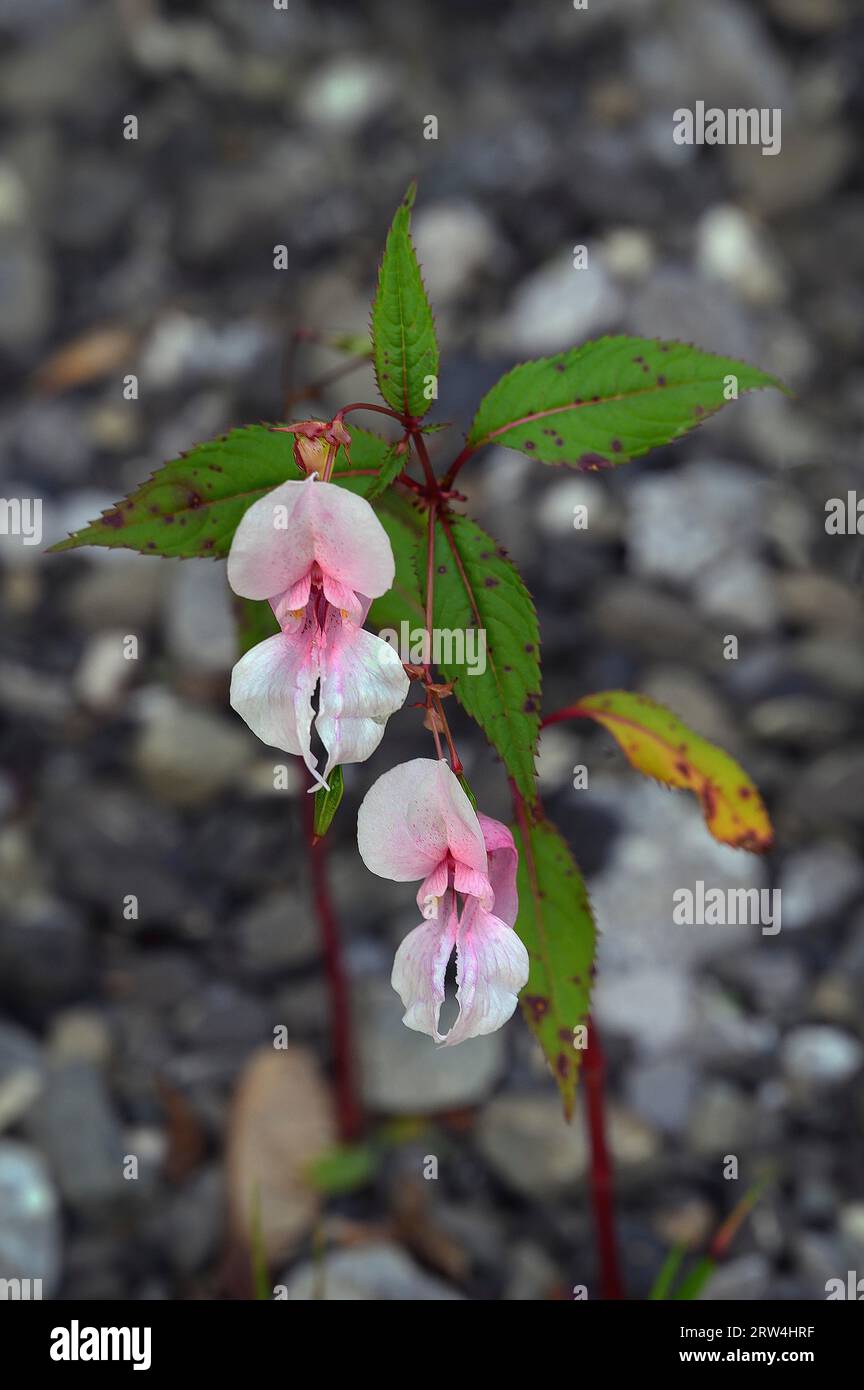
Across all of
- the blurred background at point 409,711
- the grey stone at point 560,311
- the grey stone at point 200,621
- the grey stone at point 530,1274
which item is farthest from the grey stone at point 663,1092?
the grey stone at point 560,311

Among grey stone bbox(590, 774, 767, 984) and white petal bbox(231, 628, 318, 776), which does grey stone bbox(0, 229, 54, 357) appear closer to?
grey stone bbox(590, 774, 767, 984)

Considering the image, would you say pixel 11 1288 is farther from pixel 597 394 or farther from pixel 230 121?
pixel 230 121

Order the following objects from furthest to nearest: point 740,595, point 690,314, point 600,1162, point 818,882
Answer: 1. point 690,314
2. point 740,595
3. point 818,882
4. point 600,1162

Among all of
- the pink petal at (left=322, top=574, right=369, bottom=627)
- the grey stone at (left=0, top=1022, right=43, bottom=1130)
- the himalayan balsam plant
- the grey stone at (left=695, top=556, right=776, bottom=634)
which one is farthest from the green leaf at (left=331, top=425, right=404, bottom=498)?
the grey stone at (left=695, top=556, right=776, bottom=634)

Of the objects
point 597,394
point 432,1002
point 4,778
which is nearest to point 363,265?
point 4,778

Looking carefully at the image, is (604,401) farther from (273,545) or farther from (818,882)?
(818,882)

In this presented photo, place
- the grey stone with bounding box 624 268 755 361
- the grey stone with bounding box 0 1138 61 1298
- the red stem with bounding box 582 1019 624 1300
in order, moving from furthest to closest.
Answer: the grey stone with bounding box 624 268 755 361 → the grey stone with bounding box 0 1138 61 1298 → the red stem with bounding box 582 1019 624 1300

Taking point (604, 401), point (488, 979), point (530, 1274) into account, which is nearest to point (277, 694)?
point (488, 979)
